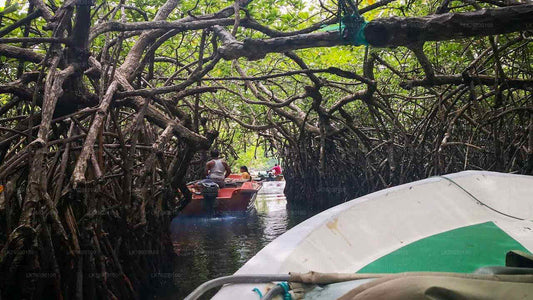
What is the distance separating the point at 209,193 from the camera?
26.9 ft

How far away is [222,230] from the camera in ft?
25.2

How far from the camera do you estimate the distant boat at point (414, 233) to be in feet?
5.59

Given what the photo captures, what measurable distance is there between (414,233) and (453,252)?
0.92 ft


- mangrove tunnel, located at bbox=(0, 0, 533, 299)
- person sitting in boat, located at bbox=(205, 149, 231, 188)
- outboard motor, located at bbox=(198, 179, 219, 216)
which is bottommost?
outboard motor, located at bbox=(198, 179, 219, 216)

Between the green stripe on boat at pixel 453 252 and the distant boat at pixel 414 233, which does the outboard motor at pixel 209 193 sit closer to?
the distant boat at pixel 414 233

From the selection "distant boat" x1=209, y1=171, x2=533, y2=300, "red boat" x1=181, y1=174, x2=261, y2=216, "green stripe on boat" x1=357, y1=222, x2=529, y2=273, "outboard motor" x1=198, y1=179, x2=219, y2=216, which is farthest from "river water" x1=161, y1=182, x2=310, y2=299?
"green stripe on boat" x1=357, y1=222, x2=529, y2=273

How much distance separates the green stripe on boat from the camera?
1.92 meters

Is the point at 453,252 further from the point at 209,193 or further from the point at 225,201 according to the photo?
the point at 225,201

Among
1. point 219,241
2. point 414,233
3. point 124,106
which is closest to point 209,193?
point 219,241

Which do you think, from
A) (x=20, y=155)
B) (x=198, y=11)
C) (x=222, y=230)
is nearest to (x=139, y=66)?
(x=198, y=11)

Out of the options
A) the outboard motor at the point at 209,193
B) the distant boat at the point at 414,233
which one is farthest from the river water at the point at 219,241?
the distant boat at the point at 414,233

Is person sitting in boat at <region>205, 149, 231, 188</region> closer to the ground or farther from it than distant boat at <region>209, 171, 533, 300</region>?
closer to the ground

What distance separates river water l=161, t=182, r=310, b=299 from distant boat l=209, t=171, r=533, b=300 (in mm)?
2552

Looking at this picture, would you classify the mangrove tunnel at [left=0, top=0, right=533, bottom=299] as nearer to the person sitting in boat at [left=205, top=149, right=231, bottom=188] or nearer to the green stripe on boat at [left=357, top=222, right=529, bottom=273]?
the green stripe on boat at [left=357, top=222, right=529, bottom=273]
